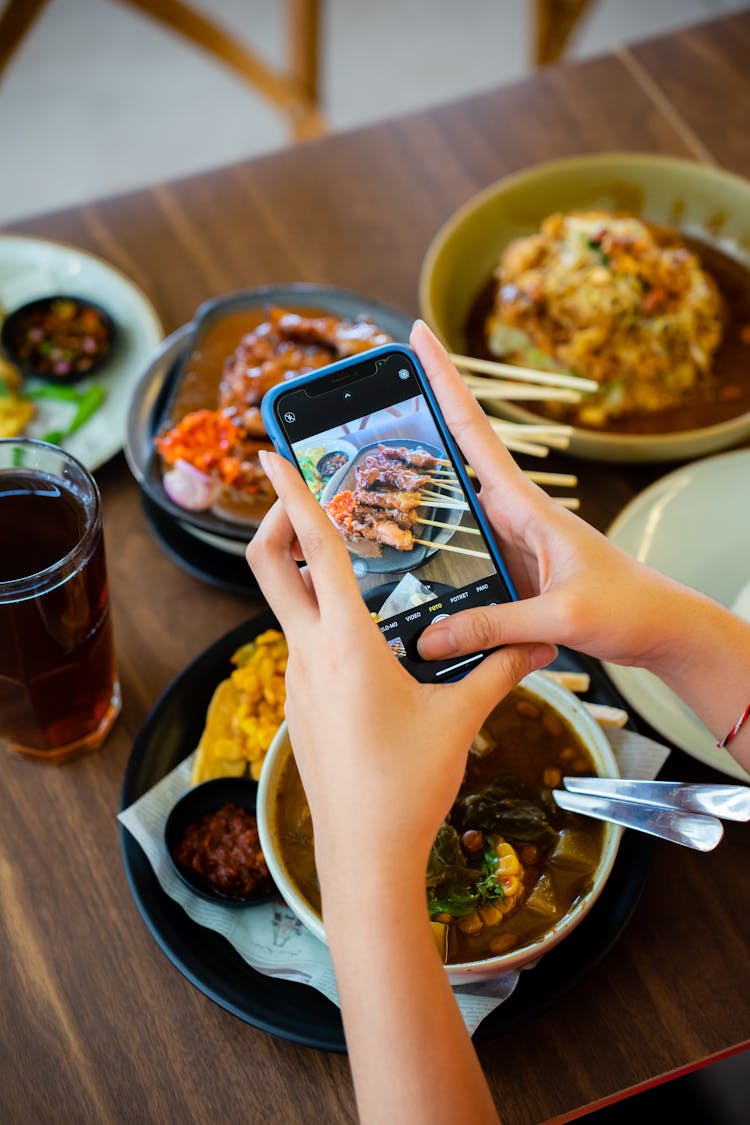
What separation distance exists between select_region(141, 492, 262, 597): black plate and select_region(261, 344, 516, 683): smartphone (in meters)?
0.44

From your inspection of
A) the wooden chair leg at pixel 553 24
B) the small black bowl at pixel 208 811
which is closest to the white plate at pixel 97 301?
the small black bowl at pixel 208 811

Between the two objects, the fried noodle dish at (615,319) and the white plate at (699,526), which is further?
the fried noodle dish at (615,319)

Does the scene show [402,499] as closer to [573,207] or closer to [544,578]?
[544,578]

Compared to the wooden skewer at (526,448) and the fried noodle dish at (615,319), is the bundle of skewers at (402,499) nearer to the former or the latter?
the wooden skewer at (526,448)

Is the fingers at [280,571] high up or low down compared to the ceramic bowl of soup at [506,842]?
up

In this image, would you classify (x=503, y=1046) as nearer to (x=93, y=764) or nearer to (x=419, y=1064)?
(x=419, y=1064)

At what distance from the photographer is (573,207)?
207 cm

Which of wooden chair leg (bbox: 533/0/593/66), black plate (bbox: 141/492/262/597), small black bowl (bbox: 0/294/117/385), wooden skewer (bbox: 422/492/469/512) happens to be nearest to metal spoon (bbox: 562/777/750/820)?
wooden skewer (bbox: 422/492/469/512)

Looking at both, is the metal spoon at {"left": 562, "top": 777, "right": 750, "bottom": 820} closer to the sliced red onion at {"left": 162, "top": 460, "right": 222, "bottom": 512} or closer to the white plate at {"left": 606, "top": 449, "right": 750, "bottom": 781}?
the white plate at {"left": 606, "top": 449, "right": 750, "bottom": 781}

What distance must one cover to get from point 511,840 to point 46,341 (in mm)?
1251

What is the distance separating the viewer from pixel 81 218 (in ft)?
6.84

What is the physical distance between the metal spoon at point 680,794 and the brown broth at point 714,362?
75 centimetres

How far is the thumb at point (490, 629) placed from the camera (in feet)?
3.48

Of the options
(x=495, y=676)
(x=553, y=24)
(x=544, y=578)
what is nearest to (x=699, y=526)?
(x=544, y=578)
